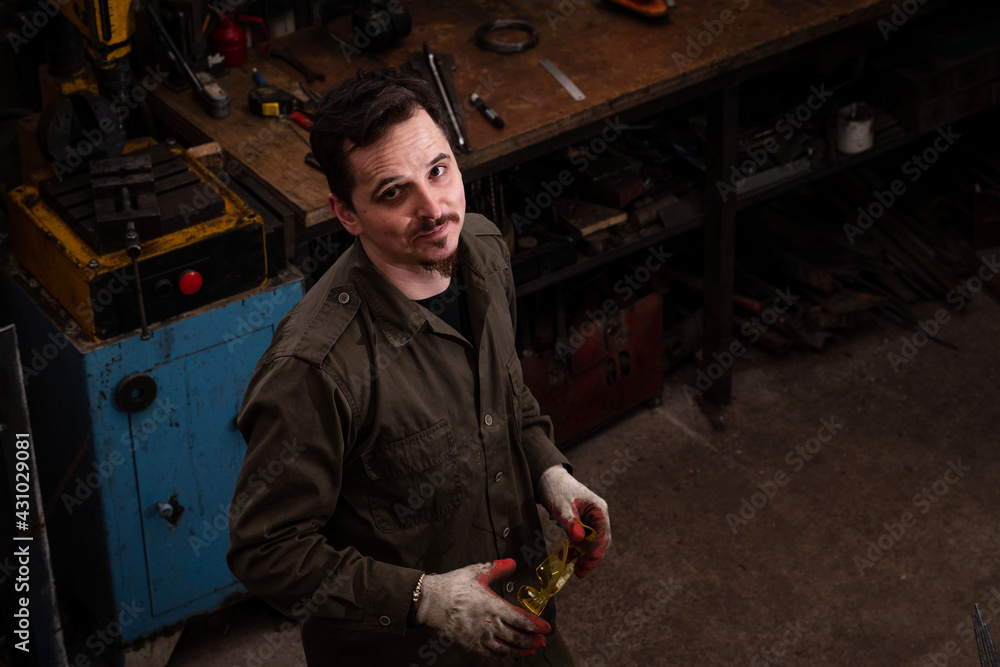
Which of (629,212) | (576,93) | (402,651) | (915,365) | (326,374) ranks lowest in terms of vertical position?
(915,365)

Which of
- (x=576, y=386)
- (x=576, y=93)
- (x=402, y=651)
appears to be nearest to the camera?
(x=402, y=651)

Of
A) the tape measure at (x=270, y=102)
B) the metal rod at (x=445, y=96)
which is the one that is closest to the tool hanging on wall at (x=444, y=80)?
the metal rod at (x=445, y=96)

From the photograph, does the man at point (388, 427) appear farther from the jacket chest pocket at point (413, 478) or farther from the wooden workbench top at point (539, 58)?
the wooden workbench top at point (539, 58)

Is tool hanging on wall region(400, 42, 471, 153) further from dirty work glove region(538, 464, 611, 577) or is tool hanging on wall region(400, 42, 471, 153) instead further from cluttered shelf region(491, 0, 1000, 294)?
dirty work glove region(538, 464, 611, 577)

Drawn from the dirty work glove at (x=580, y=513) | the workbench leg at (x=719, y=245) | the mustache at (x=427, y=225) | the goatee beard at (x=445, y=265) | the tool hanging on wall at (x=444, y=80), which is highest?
the mustache at (x=427, y=225)

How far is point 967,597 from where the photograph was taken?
119 inches

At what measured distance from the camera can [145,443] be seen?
256 centimetres

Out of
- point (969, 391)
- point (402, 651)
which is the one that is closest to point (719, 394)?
point (969, 391)

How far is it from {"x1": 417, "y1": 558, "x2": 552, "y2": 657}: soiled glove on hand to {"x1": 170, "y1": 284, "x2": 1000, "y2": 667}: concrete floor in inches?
52.3

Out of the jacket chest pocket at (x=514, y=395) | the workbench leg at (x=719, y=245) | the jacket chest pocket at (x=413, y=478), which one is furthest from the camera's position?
the workbench leg at (x=719, y=245)

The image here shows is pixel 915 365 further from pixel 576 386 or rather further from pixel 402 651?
pixel 402 651

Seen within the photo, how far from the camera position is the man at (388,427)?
1550 mm

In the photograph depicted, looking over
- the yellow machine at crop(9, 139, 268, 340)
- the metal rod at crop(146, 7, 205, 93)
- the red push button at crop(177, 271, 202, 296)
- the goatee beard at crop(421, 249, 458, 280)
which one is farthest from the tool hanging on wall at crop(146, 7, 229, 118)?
the goatee beard at crop(421, 249, 458, 280)

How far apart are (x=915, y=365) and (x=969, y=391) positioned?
0.68 feet
